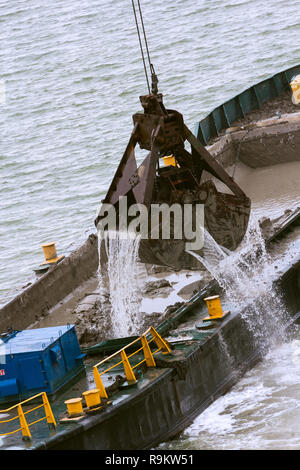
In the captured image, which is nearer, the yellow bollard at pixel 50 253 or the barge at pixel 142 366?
the barge at pixel 142 366

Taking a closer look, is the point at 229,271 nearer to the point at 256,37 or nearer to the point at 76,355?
the point at 76,355

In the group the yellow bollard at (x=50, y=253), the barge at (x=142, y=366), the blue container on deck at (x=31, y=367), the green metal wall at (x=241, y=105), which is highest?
the green metal wall at (x=241, y=105)

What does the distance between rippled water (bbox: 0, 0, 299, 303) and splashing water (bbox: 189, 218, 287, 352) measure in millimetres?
7511

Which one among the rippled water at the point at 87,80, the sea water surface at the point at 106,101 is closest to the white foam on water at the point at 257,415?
the sea water surface at the point at 106,101

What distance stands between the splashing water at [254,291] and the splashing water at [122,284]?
1.26 metres

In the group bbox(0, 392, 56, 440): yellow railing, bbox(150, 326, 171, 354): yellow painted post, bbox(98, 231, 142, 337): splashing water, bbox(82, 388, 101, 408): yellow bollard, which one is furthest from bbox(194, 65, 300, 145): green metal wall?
bbox(0, 392, 56, 440): yellow railing

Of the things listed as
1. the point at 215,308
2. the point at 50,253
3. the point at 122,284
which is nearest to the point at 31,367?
the point at 215,308

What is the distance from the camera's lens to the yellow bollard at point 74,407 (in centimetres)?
1019

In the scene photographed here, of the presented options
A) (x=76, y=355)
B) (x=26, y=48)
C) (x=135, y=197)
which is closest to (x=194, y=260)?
(x=135, y=197)

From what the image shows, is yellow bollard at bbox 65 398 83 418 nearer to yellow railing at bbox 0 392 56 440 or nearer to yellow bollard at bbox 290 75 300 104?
yellow railing at bbox 0 392 56 440

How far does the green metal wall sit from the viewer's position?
23562 millimetres

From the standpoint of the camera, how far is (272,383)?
12680 millimetres

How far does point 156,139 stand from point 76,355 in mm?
3190

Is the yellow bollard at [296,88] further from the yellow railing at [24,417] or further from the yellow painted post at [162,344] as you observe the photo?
the yellow railing at [24,417]
